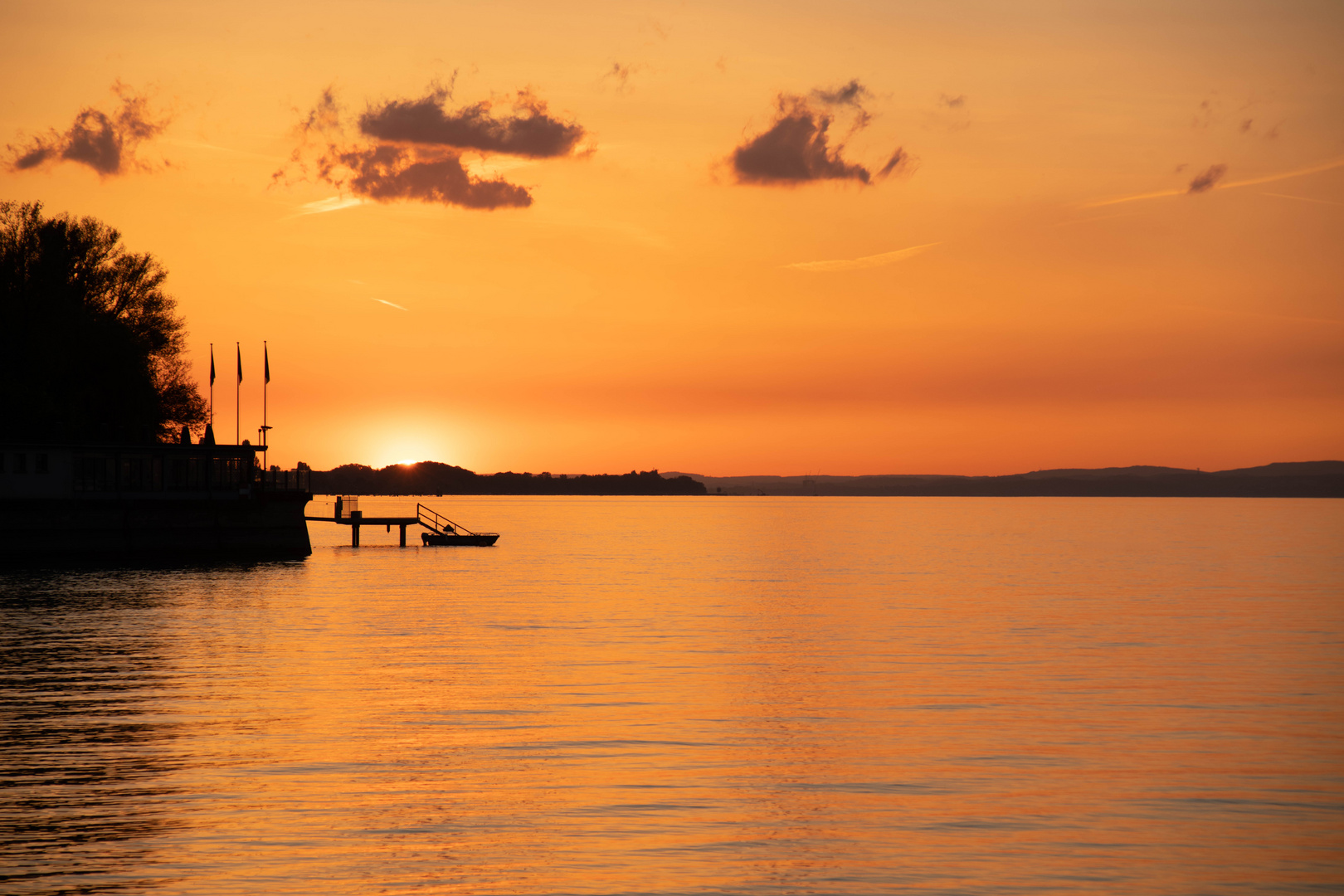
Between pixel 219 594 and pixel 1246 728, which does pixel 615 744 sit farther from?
pixel 219 594

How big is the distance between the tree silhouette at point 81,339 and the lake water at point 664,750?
3268 cm

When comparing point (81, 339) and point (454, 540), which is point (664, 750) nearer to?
point (81, 339)

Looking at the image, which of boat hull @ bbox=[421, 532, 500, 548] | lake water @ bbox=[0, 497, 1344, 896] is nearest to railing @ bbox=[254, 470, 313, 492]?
boat hull @ bbox=[421, 532, 500, 548]

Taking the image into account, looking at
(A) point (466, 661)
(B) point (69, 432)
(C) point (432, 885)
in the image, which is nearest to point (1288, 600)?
(A) point (466, 661)

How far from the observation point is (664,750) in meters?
25.6

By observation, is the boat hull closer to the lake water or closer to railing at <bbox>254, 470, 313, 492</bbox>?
railing at <bbox>254, 470, 313, 492</bbox>

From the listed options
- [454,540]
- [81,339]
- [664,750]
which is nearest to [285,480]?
[81,339]

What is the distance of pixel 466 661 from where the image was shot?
40.3 m

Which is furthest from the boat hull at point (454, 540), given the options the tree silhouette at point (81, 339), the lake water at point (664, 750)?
the lake water at point (664, 750)

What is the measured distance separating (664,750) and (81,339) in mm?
78066

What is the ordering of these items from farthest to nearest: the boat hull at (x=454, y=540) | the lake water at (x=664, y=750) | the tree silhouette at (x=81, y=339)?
the boat hull at (x=454, y=540) < the tree silhouette at (x=81, y=339) < the lake water at (x=664, y=750)

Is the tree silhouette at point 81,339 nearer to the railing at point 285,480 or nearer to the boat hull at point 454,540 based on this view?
the railing at point 285,480

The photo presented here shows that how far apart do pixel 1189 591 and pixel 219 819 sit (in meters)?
67.9

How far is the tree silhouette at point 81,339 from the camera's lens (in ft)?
287
